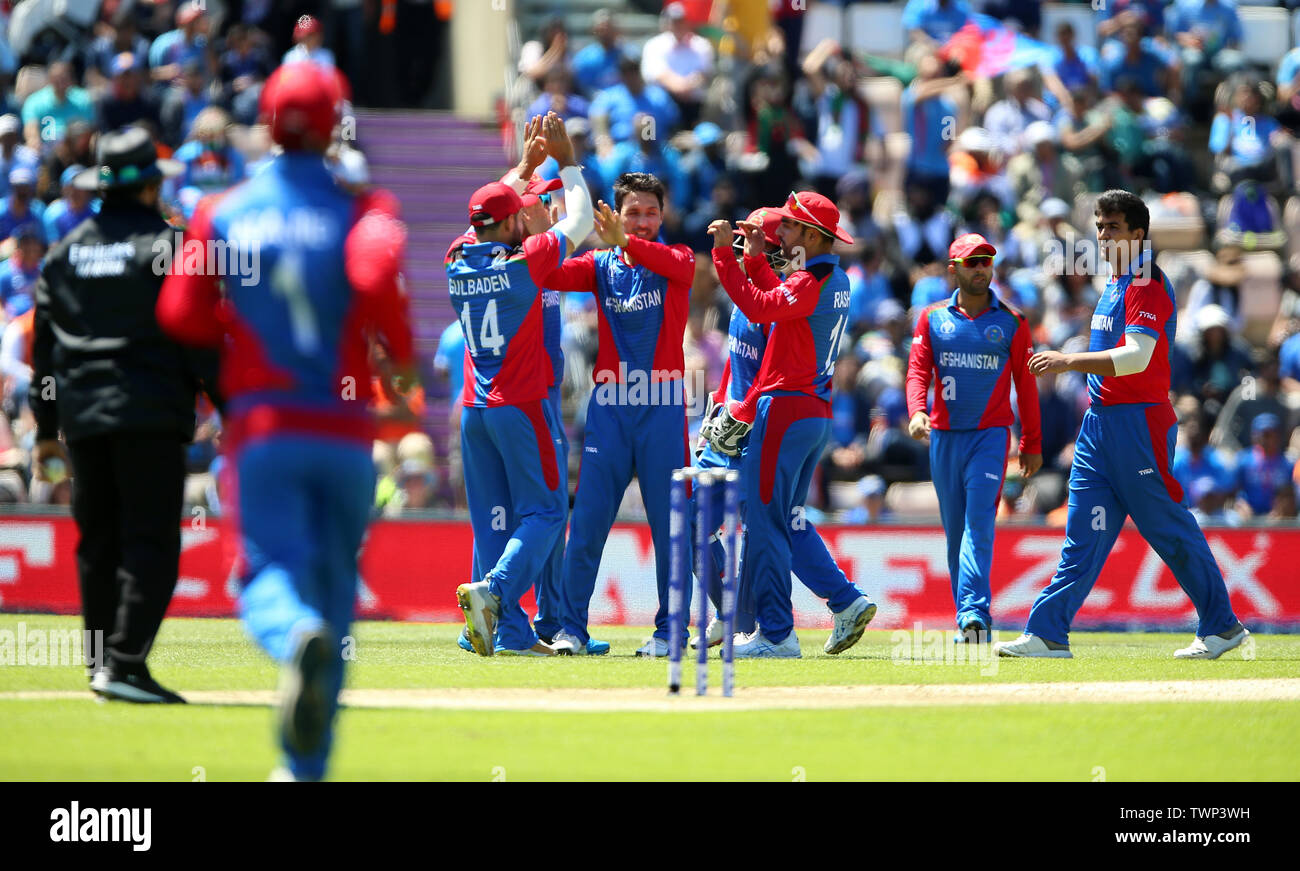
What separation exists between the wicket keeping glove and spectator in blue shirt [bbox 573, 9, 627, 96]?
424 inches

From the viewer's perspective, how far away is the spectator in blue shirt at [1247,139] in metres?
20.7

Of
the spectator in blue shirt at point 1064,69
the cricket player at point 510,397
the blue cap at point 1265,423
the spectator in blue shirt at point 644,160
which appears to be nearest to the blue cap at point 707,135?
the spectator in blue shirt at point 644,160

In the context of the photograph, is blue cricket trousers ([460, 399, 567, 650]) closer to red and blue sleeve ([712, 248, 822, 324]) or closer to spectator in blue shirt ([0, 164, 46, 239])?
red and blue sleeve ([712, 248, 822, 324])

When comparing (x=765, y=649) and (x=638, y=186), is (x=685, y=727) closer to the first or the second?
(x=765, y=649)

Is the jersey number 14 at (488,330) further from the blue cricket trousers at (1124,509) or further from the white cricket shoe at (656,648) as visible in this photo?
the blue cricket trousers at (1124,509)

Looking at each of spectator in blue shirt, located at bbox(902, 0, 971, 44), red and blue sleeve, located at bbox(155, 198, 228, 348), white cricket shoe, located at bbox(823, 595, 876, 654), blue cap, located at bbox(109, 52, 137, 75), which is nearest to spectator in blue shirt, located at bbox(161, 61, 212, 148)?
blue cap, located at bbox(109, 52, 137, 75)

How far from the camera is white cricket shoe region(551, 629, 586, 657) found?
37.3 feet

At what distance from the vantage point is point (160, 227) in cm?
883

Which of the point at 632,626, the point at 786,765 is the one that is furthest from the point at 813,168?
the point at 786,765

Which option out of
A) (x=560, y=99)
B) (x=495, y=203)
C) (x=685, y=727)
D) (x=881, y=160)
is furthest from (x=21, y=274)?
(x=685, y=727)

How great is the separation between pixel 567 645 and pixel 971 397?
9.80 ft

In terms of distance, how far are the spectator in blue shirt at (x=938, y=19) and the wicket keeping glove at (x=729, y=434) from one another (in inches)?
486

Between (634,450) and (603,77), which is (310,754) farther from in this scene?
(603,77)

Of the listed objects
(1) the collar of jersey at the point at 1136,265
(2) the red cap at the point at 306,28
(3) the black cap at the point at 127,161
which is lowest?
(1) the collar of jersey at the point at 1136,265
